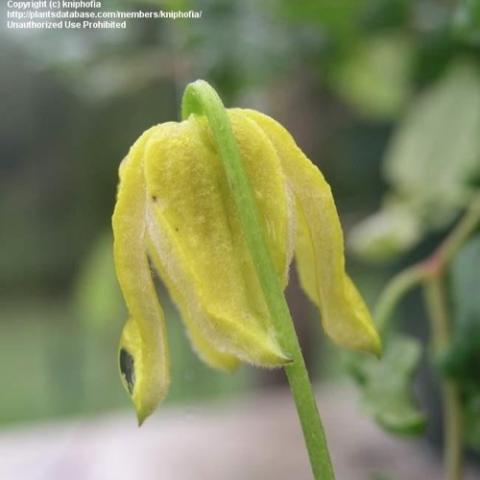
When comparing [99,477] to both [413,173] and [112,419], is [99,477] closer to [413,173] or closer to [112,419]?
[112,419]

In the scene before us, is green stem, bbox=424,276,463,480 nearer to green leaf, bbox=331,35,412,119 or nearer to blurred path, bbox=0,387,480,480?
blurred path, bbox=0,387,480,480

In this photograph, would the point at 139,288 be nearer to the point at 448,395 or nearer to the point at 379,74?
the point at 448,395

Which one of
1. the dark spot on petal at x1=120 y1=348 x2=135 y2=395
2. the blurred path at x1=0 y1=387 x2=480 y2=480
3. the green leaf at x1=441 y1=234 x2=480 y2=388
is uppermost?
the dark spot on petal at x1=120 y1=348 x2=135 y2=395

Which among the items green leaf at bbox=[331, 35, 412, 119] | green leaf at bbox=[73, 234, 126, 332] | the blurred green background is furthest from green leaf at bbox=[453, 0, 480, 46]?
green leaf at bbox=[73, 234, 126, 332]

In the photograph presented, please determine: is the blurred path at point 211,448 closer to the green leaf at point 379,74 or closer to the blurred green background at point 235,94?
the blurred green background at point 235,94

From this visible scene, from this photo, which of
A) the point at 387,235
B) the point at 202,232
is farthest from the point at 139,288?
the point at 387,235
